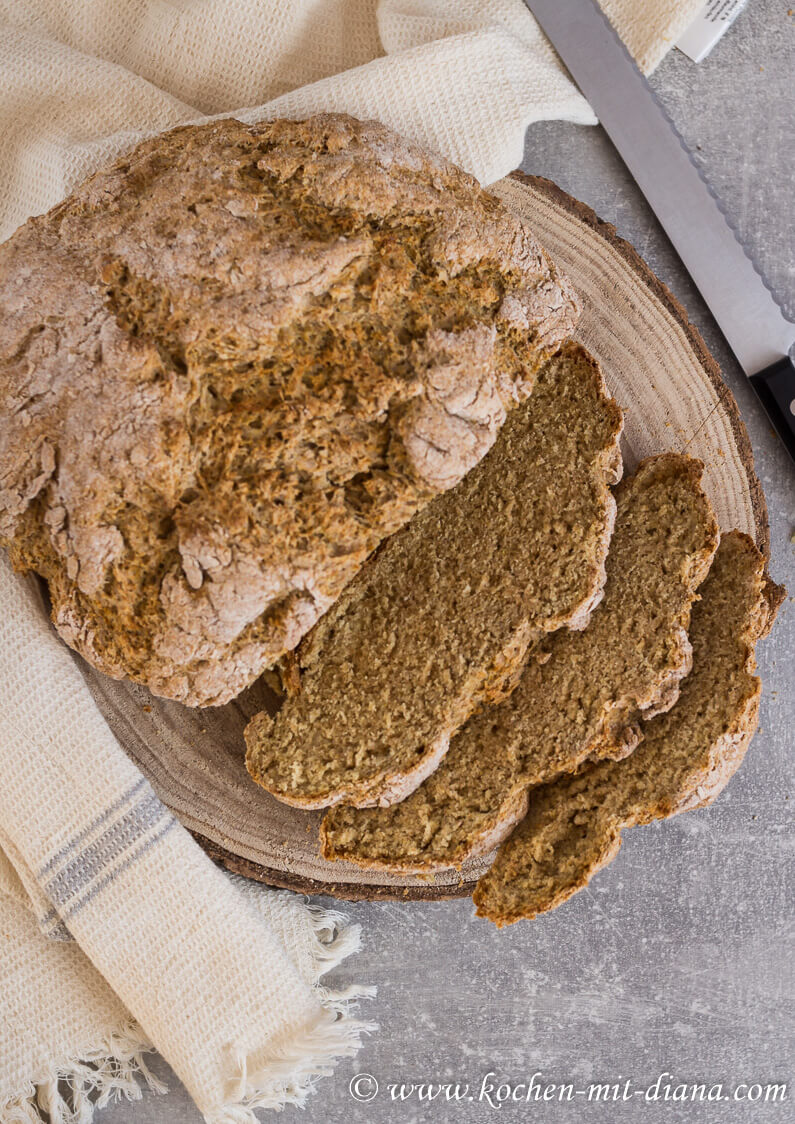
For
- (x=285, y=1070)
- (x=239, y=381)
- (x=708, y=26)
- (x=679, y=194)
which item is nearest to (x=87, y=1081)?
(x=285, y=1070)

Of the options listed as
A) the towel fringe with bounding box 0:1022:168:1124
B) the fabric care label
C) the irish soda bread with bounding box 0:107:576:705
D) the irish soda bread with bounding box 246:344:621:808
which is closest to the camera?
the irish soda bread with bounding box 0:107:576:705

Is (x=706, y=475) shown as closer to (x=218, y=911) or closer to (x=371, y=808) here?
(x=371, y=808)

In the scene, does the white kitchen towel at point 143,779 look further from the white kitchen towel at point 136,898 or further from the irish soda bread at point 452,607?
the irish soda bread at point 452,607

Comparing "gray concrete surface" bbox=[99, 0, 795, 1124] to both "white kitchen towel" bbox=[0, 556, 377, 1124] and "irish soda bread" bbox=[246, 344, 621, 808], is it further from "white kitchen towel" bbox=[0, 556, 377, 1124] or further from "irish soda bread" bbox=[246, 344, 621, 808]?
"irish soda bread" bbox=[246, 344, 621, 808]

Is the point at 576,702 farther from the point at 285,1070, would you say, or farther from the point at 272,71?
the point at 272,71

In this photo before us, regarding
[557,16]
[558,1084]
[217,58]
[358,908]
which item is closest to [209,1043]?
[358,908]

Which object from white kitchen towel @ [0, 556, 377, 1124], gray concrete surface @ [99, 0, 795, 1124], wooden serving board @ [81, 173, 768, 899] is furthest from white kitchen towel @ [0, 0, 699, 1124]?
gray concrete surface @ [99, 0, 795, 1124]

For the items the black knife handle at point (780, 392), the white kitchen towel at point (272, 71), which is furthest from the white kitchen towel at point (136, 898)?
the black knife handle at point (780, 392)
